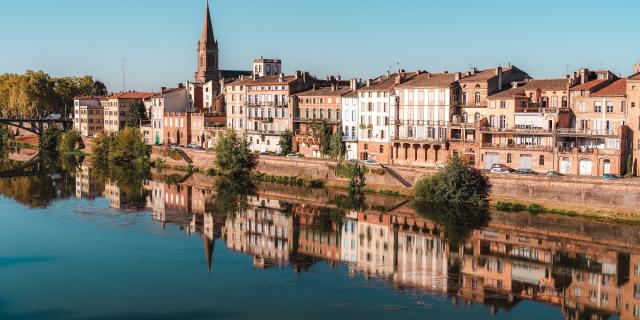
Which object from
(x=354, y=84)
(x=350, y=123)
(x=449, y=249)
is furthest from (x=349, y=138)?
(x=449, y=249)

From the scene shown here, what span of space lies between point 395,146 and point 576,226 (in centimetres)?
1772

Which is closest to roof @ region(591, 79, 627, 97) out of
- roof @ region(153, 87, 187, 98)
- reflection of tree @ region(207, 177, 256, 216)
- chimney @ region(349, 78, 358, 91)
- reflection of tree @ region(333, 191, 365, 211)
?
reflection of tree @ region(333, 191, 365, 211)

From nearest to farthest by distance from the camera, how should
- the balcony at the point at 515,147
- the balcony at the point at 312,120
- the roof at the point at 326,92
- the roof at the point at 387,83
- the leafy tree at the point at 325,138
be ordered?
the balcony at the point at 515,147 < the roof at the point at 387,83 < the leafy tree at the point at 325,138 < the balcony at the point at 312,120 < the roof at the point at 326,92

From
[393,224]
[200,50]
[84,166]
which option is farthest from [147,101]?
[393,224]

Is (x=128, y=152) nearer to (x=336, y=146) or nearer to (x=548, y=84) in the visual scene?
(x=336, y=146)

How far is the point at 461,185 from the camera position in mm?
42281

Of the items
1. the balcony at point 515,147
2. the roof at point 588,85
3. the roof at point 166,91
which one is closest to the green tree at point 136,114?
the roof at point 166,91

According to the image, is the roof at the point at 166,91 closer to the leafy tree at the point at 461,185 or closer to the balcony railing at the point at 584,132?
the leafy tree at the point at 461,185

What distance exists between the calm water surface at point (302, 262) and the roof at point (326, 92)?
1395 cm

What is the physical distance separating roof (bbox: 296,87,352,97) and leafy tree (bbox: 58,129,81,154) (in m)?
29.4

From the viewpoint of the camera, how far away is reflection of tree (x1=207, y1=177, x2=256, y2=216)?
4356 cm

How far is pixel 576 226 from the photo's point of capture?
3691cm

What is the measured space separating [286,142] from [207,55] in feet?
88.3

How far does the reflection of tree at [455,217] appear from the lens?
36.0 metres
